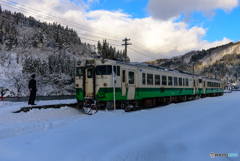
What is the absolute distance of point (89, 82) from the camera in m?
10.4

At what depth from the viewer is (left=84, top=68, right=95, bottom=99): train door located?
10.2 meters

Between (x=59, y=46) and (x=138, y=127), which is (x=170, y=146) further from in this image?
(x=59, y=46)

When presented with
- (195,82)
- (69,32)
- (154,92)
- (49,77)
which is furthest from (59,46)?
(154,92)

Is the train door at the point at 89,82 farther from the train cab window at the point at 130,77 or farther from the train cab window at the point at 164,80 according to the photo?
the train cab window at the point at 164,80

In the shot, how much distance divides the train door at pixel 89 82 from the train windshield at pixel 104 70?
345mm

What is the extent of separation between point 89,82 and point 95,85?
53cm

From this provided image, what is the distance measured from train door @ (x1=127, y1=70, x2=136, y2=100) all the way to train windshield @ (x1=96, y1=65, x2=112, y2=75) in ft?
5.09

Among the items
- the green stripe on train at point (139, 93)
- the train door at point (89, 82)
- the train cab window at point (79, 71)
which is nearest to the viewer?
the green stripe on train at point (139, 93)

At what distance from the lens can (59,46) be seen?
7844cm

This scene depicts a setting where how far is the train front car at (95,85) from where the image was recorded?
9812mm

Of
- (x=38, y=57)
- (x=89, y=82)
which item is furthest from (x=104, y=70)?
(x=38, y=57)

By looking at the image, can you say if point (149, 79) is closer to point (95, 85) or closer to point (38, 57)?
point (95, 85)

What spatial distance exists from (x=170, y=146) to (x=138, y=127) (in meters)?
1.62

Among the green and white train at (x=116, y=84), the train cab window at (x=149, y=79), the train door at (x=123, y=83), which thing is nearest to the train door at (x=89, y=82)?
the green and white train at (x=116, y=84)
